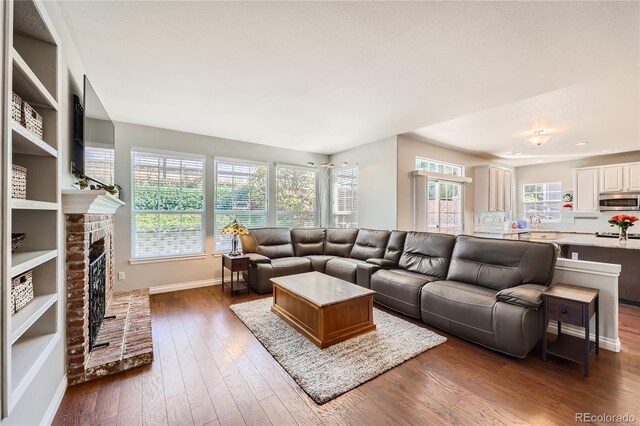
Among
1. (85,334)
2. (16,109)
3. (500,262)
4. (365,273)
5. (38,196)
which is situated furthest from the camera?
(365,273)

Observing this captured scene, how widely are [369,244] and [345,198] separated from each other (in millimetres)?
1480

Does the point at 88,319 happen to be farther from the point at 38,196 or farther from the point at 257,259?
the point at 257,259

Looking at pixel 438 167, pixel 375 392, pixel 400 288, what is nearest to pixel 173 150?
pixel 400 288

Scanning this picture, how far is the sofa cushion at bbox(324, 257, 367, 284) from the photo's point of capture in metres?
4.04

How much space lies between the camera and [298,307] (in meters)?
2.86

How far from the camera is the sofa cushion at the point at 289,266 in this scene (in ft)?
13.8

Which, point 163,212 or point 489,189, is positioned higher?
point 489,189

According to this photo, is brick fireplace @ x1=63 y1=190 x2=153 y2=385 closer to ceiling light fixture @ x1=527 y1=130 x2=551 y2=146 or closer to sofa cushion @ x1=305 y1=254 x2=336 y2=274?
sofa cushion @ x1=305 y1=254 x2=336 y2=274

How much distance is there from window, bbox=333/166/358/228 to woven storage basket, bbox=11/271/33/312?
4638 millimetres

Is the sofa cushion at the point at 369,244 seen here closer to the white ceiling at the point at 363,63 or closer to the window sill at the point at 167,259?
the white ceiling at the point at 363,63

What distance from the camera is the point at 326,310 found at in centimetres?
253

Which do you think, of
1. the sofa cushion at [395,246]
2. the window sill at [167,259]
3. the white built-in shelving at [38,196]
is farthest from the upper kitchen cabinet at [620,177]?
the white built-in shelving at [38,196]

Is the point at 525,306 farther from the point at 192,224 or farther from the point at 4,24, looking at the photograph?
the point at 192,224

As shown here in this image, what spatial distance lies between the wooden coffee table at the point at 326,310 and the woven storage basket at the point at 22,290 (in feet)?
6.44
